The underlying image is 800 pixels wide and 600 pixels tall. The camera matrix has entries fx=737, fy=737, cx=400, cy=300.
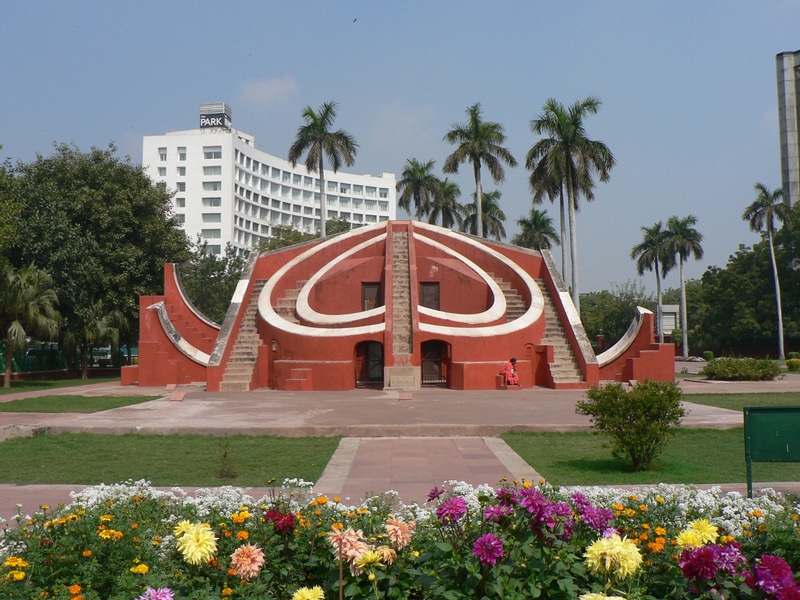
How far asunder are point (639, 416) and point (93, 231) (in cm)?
2403

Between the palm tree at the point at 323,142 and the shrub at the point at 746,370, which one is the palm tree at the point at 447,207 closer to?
the palm tree at the point at 323,142

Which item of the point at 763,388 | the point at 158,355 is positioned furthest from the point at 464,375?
the point at 158,355

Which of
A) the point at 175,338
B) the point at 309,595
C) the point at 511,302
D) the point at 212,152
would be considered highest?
the point at 212,152

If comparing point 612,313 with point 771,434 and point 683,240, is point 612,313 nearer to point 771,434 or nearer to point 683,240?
point 683,240

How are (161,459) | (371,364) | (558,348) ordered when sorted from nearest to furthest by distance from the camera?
(161,459) < (558,348) < (371,364)

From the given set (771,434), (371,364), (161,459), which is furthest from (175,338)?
(771,434)

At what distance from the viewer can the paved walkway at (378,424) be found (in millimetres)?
6750

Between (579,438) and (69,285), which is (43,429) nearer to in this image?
(579,438)

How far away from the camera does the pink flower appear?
116 inches

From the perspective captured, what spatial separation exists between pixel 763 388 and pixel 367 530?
54.1 feet

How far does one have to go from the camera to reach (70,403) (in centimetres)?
1476

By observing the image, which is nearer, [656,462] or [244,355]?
[656,462]

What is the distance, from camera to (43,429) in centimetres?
1014

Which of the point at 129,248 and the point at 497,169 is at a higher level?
the point at 497,169
